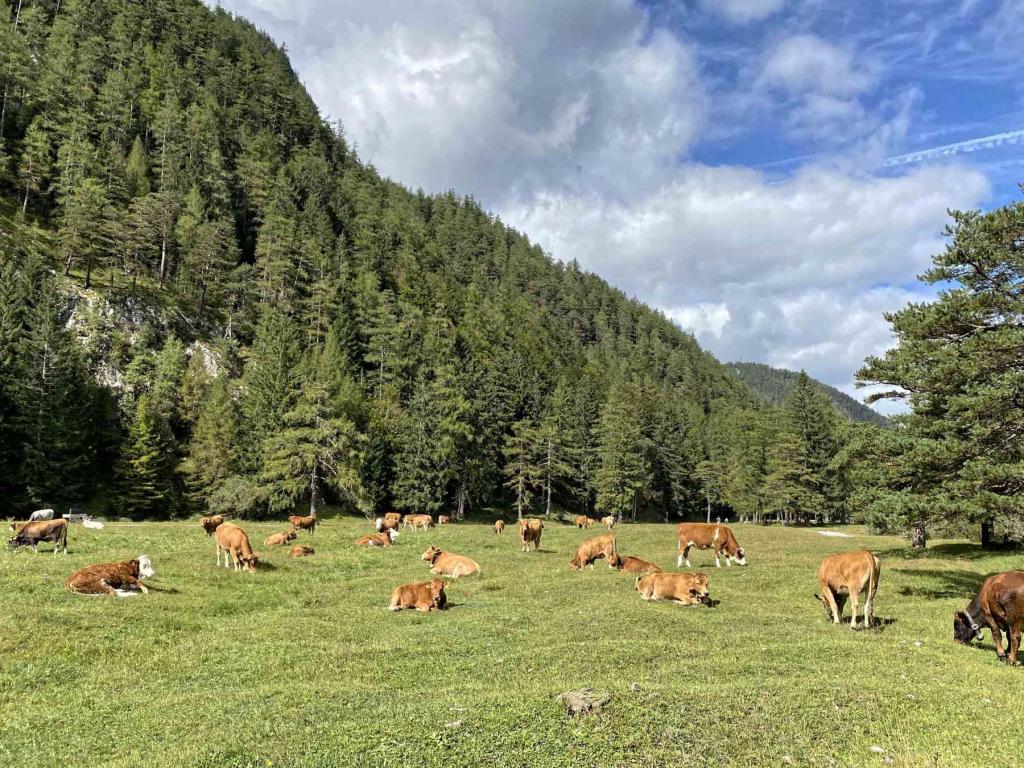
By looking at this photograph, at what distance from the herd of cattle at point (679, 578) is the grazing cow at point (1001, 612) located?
0.02 metres

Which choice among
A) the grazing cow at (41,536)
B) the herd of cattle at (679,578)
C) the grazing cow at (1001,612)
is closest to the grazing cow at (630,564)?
the herd of cattle at (679,578)

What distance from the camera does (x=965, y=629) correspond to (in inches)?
563

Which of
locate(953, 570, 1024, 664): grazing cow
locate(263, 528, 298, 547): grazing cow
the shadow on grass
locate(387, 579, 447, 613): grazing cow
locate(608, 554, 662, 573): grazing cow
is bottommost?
locate(263, 528, 298, 547): grazing cow

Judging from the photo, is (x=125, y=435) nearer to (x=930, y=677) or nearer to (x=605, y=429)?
(x=605, y=429)

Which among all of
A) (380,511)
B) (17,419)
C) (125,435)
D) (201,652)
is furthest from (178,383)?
(201,652)

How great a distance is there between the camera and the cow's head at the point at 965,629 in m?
14.1

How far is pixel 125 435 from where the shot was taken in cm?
6481

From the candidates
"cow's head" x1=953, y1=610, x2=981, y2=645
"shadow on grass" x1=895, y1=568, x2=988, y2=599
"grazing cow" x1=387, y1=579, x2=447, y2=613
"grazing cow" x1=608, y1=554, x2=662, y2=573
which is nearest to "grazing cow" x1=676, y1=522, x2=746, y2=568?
"grazing cow" x1=608, y1=554, x2=662, y2=573

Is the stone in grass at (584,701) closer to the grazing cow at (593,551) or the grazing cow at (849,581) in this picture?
the grazing cow at (849,581)

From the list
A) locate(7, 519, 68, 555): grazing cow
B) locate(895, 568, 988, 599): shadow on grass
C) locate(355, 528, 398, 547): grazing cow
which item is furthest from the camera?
locate(355, 528, 398, 547): grazing cow

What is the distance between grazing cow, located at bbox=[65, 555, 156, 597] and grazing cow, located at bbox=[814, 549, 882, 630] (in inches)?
793

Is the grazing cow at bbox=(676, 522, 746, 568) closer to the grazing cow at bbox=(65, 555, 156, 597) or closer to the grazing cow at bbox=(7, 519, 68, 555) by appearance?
the grazing cow at bbox=(65, 555, 156, 597)

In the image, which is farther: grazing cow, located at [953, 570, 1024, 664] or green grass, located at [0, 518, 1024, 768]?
grazing cow, located at [953, 570, 1024, 664]

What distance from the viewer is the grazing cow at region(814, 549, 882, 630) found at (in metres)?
15.9
